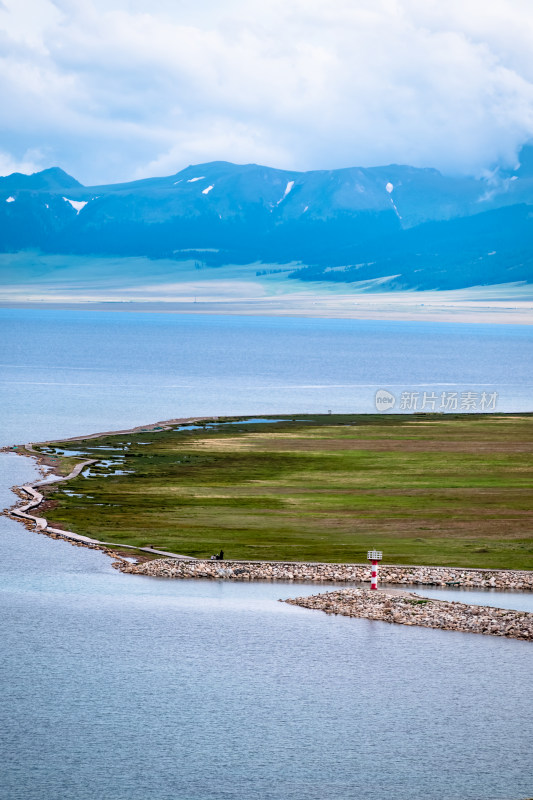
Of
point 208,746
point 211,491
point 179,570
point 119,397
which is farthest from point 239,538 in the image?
point 119,397

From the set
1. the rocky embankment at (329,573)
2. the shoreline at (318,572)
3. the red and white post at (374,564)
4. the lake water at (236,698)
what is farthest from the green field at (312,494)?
the lake water at (236,698)

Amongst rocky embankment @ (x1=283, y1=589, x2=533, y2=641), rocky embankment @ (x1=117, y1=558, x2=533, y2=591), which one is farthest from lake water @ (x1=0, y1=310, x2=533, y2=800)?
rocky embankment @ (x1=117, y1=558, x2=533, y2=591)

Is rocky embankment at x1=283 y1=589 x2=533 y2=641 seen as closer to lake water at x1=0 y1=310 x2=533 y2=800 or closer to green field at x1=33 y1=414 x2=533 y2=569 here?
lake water at x1=0 y1=310 x2=533 y2=800

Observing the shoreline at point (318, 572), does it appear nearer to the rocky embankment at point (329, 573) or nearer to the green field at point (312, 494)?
the rocky embankment at point (329, 573)

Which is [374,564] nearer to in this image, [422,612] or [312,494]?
[422,612]

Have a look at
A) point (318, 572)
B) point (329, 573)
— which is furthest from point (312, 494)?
point (329, 573)

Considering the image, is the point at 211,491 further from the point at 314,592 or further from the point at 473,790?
the point at 473,790
